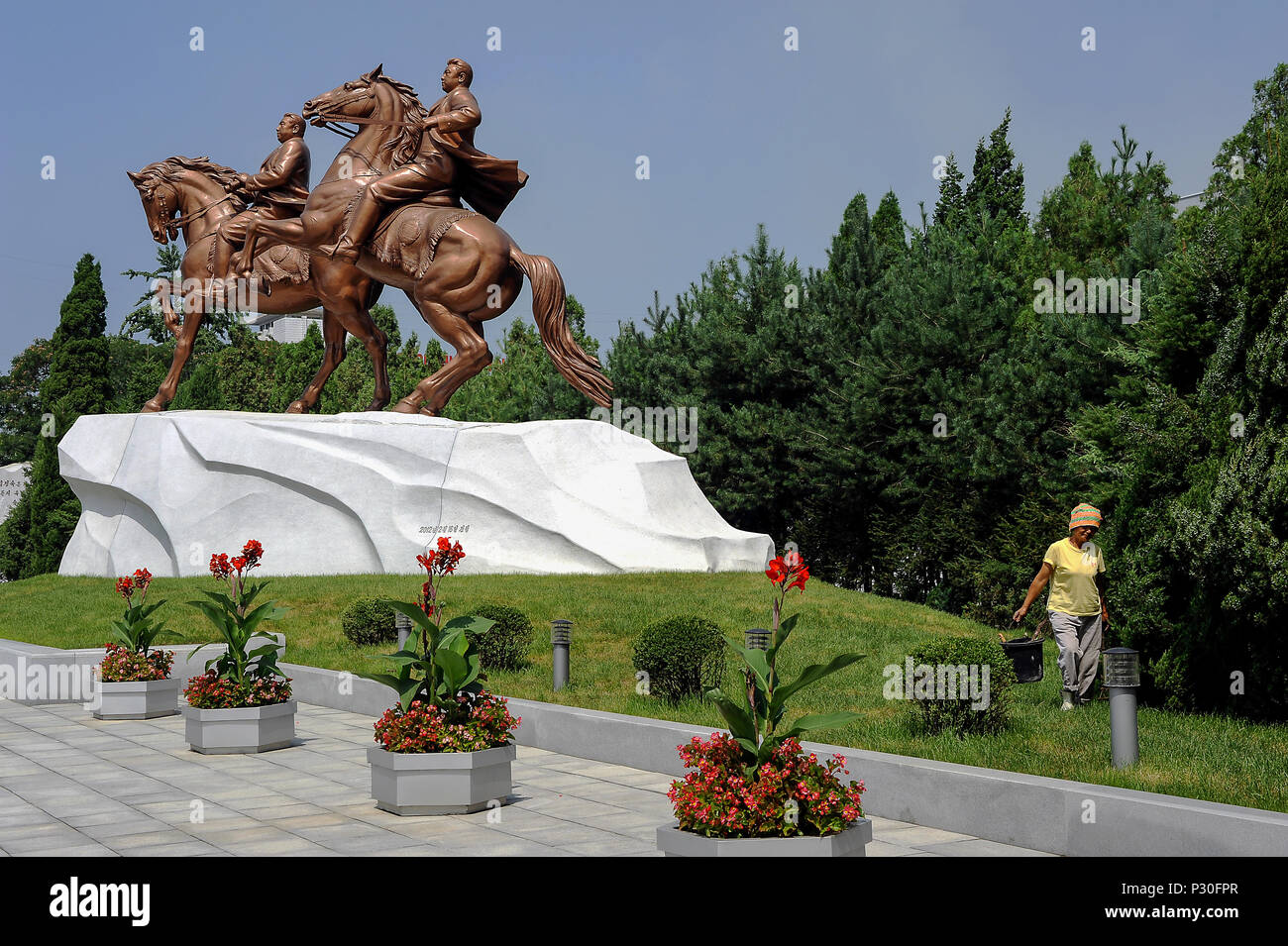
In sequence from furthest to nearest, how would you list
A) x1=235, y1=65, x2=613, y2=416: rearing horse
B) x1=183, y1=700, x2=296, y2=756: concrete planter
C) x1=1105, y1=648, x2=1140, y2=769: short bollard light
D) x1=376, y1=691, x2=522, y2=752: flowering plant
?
x1=235, y1=65, x2=613, y2=416: rearing horse
x1=183, y1=700, x2=296, y2=756: concrete planter
x1=376, y1=691, x2=522, y2=752: flowering plant
x1=1105, y1=648, x2=1140, y2=769: short bollard light

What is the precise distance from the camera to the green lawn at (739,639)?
675 cm

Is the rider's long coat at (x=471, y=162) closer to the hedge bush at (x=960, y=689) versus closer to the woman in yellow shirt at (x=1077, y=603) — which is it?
the woman in yellow shirt at (x=1077, y=603)

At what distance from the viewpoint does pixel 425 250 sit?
60.6 ft

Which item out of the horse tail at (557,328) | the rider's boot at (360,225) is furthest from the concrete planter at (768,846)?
the rider's boot at (360,225)

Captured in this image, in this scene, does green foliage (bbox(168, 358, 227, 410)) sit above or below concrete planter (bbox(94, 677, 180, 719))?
above

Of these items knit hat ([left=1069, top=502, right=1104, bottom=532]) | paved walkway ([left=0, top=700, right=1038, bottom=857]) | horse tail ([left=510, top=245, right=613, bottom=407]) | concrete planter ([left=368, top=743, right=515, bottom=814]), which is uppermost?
horse tail ([left=510, top=245, right=613, bottom=407])

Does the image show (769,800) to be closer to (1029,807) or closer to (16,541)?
(1029,807)

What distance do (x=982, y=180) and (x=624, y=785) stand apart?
2537 centimetres

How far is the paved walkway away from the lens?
5.98m

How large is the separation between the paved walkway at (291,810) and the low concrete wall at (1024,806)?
0.12 meters

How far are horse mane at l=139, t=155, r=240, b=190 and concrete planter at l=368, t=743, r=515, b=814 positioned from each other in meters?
16.3

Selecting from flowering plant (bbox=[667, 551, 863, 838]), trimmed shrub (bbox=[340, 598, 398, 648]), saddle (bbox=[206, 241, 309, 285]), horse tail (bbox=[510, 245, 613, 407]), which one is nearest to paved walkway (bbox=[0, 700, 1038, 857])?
flowering plant (bbox=[667, 551, 863, 838])

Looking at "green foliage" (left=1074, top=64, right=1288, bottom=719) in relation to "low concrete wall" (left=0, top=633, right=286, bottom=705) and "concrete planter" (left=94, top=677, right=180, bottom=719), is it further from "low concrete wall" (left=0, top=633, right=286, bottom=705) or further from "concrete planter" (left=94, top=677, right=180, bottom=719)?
"concrete planter" (left=94, top=677, right=180, bottom=719)

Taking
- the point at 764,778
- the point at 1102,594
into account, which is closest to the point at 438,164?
the point at 1102,594
